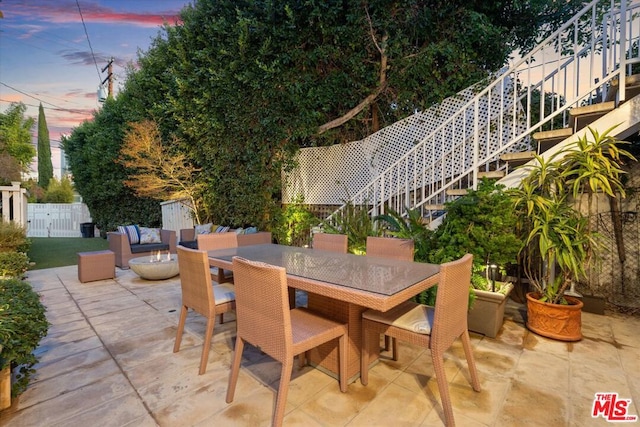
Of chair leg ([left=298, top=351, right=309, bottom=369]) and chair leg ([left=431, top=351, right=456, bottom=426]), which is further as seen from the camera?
chair leg ([left=298, top=351, right=309, bottom=369])

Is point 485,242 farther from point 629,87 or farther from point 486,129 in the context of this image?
point 486,129

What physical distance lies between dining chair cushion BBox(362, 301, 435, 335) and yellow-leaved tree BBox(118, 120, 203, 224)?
6786 mm

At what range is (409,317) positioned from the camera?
6.43 feet

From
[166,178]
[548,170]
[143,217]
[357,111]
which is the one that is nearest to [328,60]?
[357,111]

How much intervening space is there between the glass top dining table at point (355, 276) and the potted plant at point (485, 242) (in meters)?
1.05

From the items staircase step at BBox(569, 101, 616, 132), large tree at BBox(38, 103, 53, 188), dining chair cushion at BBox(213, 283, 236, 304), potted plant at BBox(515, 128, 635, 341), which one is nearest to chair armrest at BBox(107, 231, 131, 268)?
dining chair cushion at BBox(213, 283, 236, 304)

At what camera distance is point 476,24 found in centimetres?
482

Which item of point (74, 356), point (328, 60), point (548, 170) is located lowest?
point (74, 356)

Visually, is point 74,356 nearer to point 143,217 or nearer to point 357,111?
point 357,111

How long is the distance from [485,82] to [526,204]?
2.65 metres

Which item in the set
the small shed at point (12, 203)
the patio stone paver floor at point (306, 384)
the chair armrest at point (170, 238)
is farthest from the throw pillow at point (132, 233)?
the patio stone paver floor at point (306, 384)

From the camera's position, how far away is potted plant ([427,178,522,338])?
2895mm

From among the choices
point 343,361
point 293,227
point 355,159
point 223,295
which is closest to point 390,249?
point 343,361

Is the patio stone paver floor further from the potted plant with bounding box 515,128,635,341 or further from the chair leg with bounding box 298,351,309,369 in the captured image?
the potted plant with bounding box 515,128,635,341
